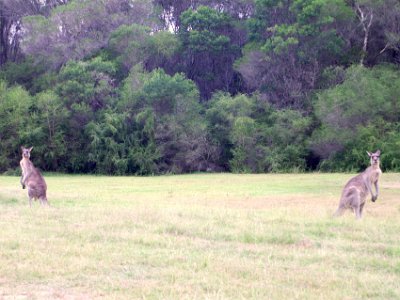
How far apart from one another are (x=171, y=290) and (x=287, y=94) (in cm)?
3727

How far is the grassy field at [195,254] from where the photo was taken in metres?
7.74

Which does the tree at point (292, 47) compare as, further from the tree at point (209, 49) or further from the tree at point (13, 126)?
the tree at point (13, 126)

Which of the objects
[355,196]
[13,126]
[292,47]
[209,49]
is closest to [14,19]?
[13,126]

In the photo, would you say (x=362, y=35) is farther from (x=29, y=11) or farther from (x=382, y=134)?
(x=29, y=11)

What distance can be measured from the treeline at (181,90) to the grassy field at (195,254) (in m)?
24.4

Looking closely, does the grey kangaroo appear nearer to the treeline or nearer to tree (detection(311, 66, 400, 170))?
tree (detection(311, 66, 400, 170))

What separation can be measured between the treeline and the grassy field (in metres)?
24.4

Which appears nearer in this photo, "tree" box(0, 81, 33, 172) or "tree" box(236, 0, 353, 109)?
"tree" box(236, 0, 353, 109)

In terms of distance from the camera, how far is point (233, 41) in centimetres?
4962

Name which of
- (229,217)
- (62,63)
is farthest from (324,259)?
(62,63)

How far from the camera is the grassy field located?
7.74 meters

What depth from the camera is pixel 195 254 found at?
9.80 metres

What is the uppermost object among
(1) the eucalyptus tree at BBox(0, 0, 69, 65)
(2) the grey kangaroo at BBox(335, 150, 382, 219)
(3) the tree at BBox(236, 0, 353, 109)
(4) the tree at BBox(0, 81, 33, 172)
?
(1) the eucalyptus tree at BBox(0, 0, 69, 65)

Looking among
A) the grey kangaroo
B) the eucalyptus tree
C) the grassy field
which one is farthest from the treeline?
the grassy field
